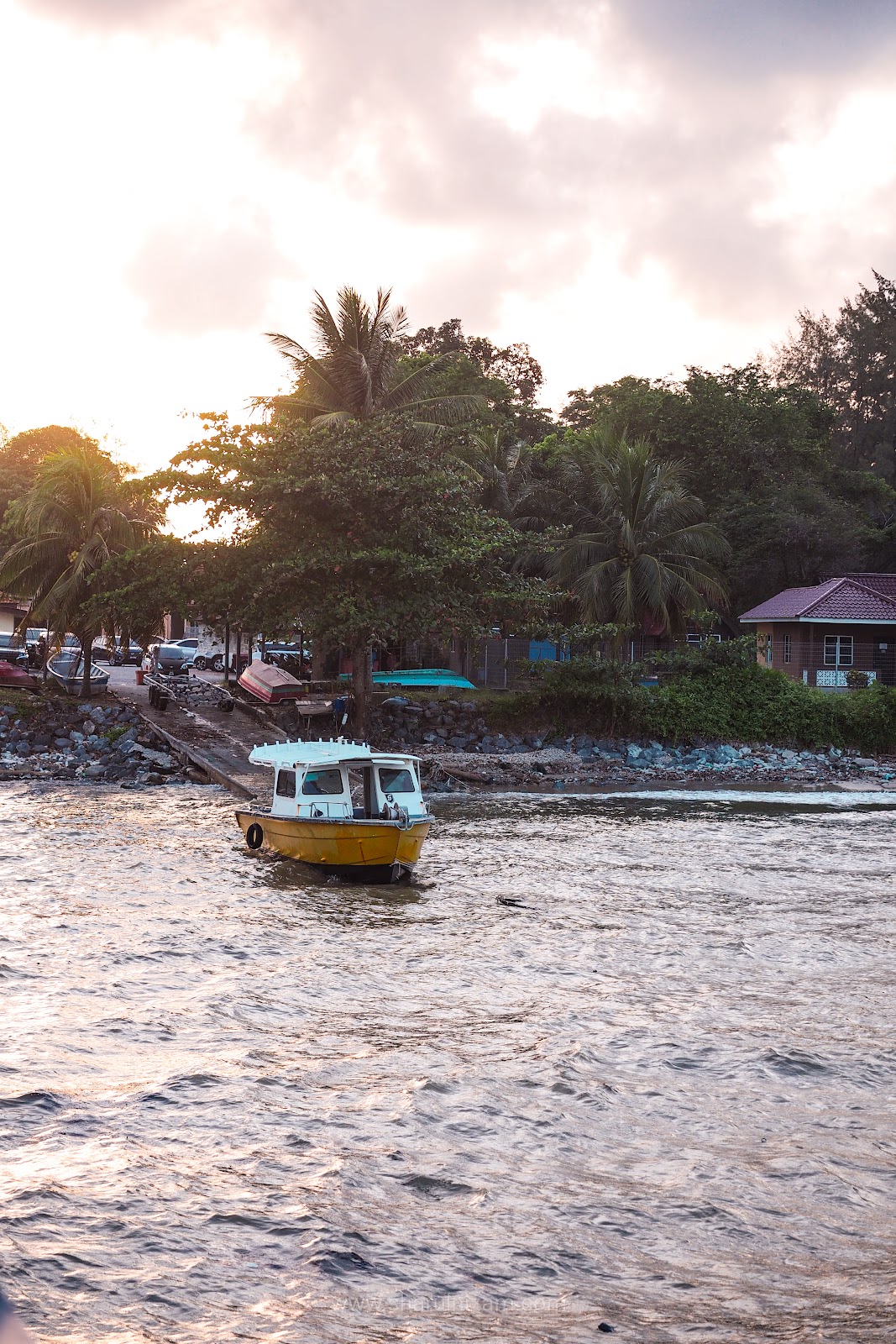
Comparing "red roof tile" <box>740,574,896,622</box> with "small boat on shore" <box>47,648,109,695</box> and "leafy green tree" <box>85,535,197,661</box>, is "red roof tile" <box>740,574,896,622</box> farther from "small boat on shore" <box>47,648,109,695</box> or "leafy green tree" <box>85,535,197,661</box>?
"small boat on shore" <box>47,648,109,695</box>

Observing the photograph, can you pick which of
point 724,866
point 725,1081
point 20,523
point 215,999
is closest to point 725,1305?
point 725,1081

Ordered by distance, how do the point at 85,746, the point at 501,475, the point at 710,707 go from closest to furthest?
the point at 85,746, the point at 710,707, the point at 501,475

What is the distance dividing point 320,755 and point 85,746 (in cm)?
1648

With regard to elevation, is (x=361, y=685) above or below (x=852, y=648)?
below

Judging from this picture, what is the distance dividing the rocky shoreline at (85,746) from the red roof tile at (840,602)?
85.1 feet

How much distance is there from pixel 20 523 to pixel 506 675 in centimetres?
1842

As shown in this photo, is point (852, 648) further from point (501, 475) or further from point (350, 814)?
point (350, 814)

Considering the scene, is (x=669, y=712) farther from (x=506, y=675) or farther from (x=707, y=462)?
(x=707, y=462)

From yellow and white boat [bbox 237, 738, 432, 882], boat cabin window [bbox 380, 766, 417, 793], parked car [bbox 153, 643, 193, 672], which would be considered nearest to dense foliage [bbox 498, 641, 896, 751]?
parked car [bbox 153, 643, 193, 672]

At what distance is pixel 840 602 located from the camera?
47719 millimetres

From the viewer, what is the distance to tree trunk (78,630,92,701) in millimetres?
38219

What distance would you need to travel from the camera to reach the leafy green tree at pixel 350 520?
31.9 metres

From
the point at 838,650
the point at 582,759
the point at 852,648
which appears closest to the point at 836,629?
the point at 838,650

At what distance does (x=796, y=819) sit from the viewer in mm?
28172
